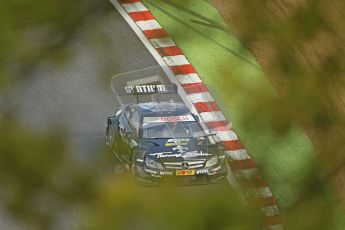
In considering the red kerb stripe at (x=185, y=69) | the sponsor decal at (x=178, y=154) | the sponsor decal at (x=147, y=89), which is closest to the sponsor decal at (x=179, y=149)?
the sponsor decal at (x=178, y=154)

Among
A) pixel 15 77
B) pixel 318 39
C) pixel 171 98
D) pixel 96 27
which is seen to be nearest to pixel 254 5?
pixel 318 39

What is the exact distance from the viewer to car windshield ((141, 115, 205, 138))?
12542mm

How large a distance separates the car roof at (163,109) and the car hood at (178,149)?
29 centimetres

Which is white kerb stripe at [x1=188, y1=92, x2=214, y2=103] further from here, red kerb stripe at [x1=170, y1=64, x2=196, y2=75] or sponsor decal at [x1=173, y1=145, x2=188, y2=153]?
sponsor decal at [x1=173, y1=145, x2=188, y2=153]

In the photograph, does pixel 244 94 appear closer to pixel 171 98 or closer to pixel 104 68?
pixel 104 68

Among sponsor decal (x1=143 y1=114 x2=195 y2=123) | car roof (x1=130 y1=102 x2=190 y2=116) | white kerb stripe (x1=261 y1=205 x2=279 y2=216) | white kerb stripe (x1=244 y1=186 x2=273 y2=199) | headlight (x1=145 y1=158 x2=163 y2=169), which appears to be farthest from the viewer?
car roof (x1=130 y1=102 x2=190 y2=116)

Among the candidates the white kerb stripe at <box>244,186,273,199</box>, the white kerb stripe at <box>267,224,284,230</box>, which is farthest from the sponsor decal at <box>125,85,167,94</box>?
the white kerb stripe at <box>244,186,273,199</box>

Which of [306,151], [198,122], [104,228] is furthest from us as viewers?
[198,122]

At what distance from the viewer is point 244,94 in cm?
474

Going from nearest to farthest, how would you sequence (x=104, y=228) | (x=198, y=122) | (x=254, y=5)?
(x=104, y=228)
(x=254, y=5)
(x=198, y=122)

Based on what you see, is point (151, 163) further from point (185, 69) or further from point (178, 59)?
point (178, 59)

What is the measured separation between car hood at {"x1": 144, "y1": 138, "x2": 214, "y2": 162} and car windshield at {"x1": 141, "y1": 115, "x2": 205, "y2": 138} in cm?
7

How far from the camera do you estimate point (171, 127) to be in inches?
525

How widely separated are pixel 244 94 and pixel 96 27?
749mm
